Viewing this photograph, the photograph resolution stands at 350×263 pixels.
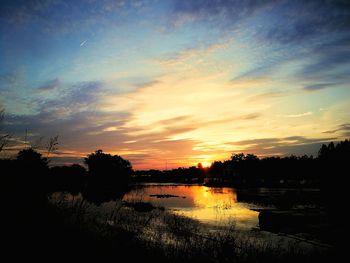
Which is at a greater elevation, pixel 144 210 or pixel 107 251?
pixel 107 251

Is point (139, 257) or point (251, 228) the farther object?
point (251, 228)

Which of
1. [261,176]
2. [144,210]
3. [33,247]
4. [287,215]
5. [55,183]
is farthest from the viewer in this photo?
[261,176]

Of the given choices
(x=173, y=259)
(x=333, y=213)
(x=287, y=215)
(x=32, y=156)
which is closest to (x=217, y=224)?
(x=287, y=215)

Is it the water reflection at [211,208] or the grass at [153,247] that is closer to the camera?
the grass at [153,247]

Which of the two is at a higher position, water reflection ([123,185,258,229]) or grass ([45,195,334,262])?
grass ([45,195,334,262])

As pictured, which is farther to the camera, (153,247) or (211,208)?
(211,208)

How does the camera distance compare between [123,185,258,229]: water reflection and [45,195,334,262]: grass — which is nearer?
[45,195,334,262]: grass

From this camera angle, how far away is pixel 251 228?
26.7 m

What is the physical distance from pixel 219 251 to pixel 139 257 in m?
7.13

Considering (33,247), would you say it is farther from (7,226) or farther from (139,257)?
(139,257)

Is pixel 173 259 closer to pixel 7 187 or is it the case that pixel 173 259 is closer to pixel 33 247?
pixel 33 247

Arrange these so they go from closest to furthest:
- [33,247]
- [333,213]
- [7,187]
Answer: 1. [33,247]
2. [7,187]
3. [333,213]

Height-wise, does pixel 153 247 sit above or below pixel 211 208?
above

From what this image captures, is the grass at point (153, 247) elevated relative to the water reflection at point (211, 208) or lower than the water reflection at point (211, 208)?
elevated
